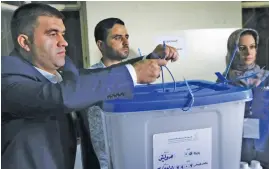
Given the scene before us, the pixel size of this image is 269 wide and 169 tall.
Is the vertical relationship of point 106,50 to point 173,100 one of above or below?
above

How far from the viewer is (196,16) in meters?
0.83

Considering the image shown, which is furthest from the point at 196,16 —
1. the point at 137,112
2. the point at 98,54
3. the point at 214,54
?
the point at 137,112

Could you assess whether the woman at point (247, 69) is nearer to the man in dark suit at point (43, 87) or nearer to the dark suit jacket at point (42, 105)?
the man in dark suit at point (43, 87)

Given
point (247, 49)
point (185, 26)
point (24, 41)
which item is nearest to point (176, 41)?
point (185, 26)

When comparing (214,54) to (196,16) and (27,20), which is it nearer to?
(196,16)

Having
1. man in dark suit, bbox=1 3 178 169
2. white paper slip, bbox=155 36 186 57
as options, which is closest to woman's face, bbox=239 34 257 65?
white paper slip, bbox=155 36 186 57

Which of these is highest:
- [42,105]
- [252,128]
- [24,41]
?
[24,41]

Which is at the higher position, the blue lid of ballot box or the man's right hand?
the man's right hand

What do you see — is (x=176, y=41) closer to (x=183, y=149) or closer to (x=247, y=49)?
(x=247, y=49)

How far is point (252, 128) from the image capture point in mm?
709

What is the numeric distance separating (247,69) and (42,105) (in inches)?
22.1

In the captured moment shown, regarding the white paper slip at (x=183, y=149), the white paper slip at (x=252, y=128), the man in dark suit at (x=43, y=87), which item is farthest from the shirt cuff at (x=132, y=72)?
the white paper slip at (x=252, y=128)

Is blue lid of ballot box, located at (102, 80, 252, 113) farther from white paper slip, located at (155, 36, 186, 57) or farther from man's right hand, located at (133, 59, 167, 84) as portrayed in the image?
white paper slip, located at (155, 36, 186, 57)

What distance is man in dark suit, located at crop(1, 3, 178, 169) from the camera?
47 cm
